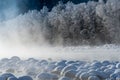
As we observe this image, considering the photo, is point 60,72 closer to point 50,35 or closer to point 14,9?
point 50,35

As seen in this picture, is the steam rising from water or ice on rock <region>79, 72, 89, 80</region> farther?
the steam rising from water

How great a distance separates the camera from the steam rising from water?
24.3m

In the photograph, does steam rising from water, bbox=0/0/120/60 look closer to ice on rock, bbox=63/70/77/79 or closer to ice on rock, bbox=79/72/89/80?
ice on rock, bbox=63/70/77/79

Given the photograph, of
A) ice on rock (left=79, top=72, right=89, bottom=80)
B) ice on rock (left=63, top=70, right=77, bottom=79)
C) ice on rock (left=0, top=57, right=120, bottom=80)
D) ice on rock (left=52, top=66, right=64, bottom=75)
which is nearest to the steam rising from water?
ice on rock (left=0, top=57, right=120, bottom=80)

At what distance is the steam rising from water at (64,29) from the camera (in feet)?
79.8

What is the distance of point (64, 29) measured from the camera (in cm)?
2803

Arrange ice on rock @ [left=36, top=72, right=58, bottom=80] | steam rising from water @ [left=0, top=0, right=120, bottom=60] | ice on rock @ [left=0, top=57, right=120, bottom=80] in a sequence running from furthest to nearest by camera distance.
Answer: steam rising from water @ [left=0, top=0, right=120, bottom=60], ice on rock @ [left=36, top=72, right=58, bottom=80], ice on rock @ [left=0, top=57, right=120, bottom=80]

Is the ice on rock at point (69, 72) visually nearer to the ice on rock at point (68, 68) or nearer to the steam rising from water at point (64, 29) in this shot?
the ice on rock at point (68, 68)

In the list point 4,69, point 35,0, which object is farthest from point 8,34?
point 4,69

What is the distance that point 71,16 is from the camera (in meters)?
28.1

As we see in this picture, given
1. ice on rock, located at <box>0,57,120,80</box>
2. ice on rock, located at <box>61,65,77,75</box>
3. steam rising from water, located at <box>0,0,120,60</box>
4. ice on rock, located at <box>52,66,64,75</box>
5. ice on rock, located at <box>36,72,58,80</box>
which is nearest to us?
ice on rock, located at <box>0,57,120,80</box>

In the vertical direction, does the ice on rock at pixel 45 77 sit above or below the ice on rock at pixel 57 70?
below

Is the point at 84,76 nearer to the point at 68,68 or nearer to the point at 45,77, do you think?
the point at 45,77

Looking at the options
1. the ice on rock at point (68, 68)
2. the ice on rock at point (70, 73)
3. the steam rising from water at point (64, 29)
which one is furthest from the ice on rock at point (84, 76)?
the steam rising from water at point (64, 29)
